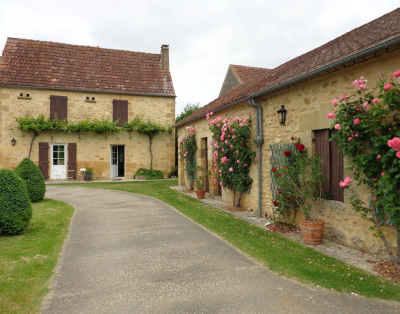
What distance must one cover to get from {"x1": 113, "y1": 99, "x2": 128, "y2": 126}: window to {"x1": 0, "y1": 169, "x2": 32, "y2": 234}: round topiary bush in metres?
11.8

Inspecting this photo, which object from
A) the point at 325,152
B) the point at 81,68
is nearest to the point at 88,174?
the point at 81,68

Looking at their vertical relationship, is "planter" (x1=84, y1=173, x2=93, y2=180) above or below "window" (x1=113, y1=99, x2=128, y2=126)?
below

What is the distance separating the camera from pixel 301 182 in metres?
5.12

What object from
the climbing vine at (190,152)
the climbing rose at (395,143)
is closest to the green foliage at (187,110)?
the climbing vine at (190,152)

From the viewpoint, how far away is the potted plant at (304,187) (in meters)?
4.67

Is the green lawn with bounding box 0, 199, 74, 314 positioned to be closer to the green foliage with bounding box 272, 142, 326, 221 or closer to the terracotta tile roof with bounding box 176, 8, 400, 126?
the green foliage with bounding box 272, 142, 326, 221

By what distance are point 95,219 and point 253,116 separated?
4449 millimetres

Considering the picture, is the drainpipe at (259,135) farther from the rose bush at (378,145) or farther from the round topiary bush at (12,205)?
the round topiary bush at (12,205)

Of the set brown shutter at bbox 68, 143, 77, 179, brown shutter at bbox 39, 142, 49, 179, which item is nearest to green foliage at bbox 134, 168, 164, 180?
brown shutter at bbox 68, 143, 77, 179

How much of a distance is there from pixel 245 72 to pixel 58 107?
33.7ft

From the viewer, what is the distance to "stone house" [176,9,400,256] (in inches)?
156

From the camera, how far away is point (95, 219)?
21.3 ft

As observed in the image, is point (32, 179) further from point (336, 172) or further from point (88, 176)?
point (336, 172)

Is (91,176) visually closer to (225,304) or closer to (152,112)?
(152,112)
